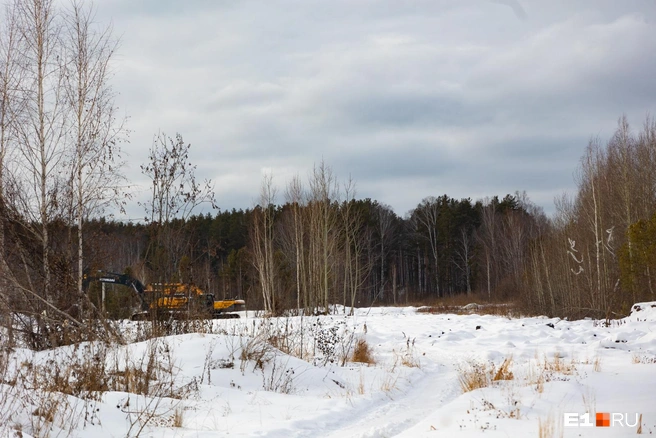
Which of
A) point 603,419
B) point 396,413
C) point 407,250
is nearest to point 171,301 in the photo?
point 396,413

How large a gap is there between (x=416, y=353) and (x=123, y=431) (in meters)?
8.91

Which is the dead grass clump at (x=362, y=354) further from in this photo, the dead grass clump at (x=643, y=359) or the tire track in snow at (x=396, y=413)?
the dead grass clump at (x=643, y=359)

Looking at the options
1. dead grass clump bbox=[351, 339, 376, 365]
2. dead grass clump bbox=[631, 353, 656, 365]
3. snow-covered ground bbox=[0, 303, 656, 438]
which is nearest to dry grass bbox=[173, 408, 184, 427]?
snow-covered ground bbox=[0, 303, 656, 438]

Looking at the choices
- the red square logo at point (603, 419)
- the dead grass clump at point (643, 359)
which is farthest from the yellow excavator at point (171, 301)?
the dead grass clump at point (643, 359)

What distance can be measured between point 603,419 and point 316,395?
14.1 ft

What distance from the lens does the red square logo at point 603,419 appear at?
17.9 ft

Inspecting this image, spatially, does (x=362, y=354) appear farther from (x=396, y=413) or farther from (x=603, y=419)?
(x=603, y=419)

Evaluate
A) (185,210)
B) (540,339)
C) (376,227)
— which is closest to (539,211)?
(376,227)

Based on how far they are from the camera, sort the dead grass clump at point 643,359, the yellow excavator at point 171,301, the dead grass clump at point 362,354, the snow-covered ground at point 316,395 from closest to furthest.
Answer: the snow-covered ground at point 316,395 → the dead grass clump at point 643,359 → the yellow excavator at point 171,301 → the dead grass clump at point 362,354

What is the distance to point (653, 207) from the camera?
24172 millimetres

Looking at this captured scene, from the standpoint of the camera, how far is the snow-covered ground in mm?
5578

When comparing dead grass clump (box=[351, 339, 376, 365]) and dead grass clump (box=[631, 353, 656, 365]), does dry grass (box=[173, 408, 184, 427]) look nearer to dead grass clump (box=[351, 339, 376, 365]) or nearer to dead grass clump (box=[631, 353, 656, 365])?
dead grass clump (box=[351, 339, 376, 365])

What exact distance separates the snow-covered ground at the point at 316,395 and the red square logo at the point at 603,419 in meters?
0.06

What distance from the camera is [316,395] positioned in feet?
28.3
